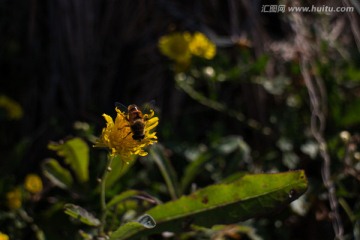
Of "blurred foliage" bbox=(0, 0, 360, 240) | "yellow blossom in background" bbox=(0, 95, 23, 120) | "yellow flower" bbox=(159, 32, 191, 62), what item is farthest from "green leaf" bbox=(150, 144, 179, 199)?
"yellow blossom in background" bbox=(0, 95, 23, 120)

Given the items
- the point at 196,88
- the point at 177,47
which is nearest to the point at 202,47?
the point at 177,47

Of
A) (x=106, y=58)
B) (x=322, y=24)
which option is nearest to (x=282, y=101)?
(x=322, y=24)

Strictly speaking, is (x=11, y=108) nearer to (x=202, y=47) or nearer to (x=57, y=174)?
(x=57, y=174)

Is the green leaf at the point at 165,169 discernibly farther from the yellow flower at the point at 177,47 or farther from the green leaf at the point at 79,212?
the yellow flower at the point at 177,47

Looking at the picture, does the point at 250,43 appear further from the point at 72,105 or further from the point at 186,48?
the point at 72,105

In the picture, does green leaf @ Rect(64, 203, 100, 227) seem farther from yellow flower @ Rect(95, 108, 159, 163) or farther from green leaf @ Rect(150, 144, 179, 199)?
green leaf @ Rect(150, 144, 179, 199)
